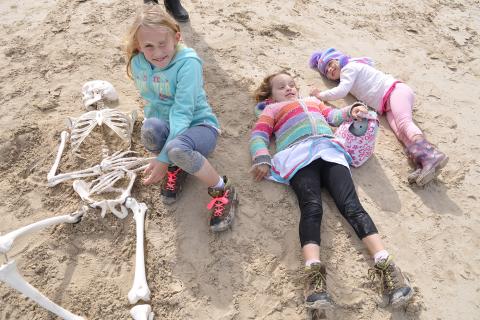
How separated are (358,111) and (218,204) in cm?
128

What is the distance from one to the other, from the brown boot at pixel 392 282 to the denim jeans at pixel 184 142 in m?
1.28

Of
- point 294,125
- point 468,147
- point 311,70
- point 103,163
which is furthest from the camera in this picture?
point 311,70

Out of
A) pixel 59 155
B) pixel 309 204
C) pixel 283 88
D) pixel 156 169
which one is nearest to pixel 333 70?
pixel 283 88

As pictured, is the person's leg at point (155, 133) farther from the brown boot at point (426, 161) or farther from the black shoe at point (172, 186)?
the brown boot at point (426, 161)

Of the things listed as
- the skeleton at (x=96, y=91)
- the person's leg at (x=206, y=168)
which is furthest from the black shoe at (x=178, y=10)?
the person's leg at (x=206, y=168)

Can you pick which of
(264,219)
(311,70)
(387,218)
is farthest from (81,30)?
(387,218)

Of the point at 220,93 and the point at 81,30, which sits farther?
the point at 81,30

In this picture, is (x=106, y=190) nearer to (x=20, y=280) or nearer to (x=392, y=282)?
(x=20, y=280)

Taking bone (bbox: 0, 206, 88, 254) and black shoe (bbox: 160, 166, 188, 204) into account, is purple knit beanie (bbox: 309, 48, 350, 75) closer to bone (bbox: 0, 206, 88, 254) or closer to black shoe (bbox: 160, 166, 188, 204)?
black shoe (bbox: 160, 166, 188, 204)

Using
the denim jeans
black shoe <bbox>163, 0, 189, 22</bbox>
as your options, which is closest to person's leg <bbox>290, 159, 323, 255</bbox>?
the denim jeans

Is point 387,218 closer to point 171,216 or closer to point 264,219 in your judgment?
point 264,219

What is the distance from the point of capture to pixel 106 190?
2.86 m

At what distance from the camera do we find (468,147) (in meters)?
3.38

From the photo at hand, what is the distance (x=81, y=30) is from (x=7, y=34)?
31.5 inches
